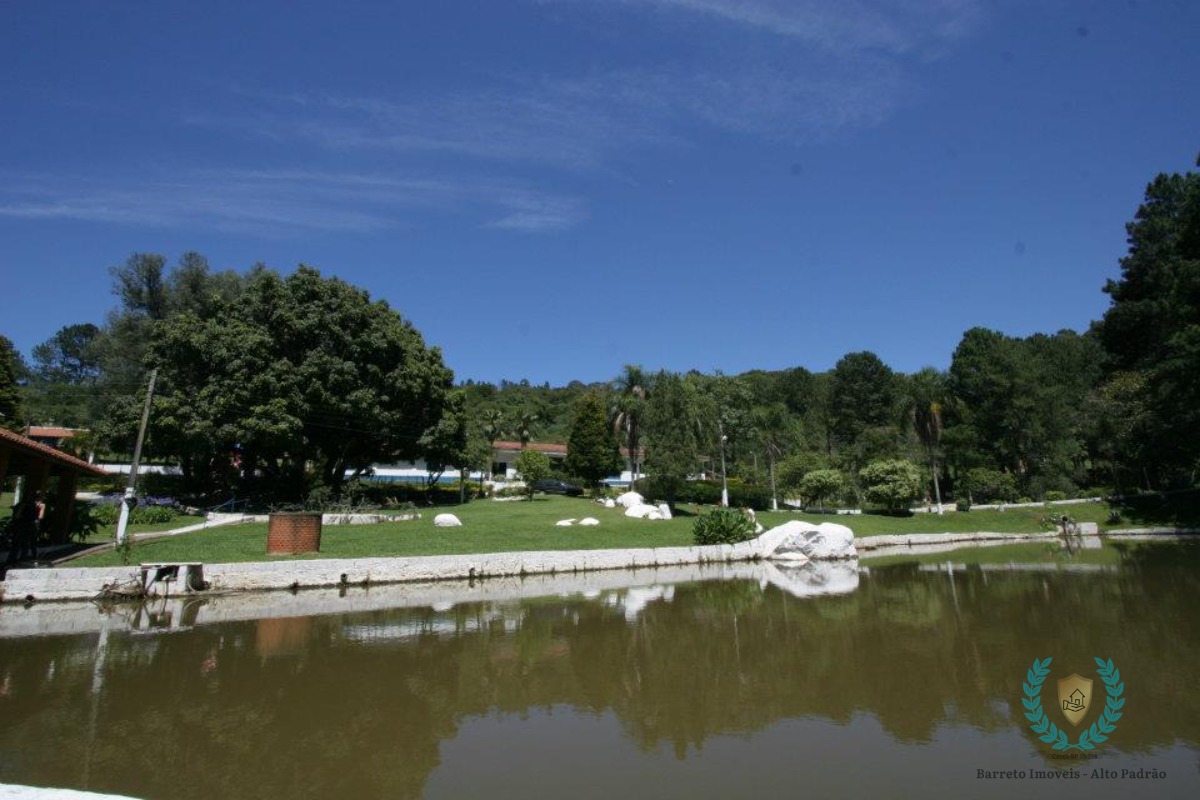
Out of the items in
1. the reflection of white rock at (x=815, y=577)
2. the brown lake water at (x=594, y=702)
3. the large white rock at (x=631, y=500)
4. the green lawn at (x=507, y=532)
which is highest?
the large white rock at (x=631, y=500)

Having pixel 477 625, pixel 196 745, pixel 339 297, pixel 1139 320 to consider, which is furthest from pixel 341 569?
pixel 1139 320

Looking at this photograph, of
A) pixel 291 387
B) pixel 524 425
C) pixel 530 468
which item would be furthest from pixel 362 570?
pixel 524 425

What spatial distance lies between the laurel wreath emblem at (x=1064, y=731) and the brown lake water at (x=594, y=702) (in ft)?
0.40

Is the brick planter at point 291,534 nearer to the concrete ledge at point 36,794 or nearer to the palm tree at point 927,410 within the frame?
the concrete ledge at point 36,794

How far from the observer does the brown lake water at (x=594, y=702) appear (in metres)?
6.11

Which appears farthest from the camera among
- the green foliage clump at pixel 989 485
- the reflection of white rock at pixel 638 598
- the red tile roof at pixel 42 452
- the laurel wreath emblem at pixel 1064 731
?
the green foliage clump at pixel 989 485

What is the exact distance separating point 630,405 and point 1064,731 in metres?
39.4

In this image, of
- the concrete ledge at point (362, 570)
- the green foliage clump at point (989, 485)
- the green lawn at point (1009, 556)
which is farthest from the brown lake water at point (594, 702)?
the green foliage clump at point (989, 485)

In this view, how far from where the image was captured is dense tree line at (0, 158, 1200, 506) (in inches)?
1329

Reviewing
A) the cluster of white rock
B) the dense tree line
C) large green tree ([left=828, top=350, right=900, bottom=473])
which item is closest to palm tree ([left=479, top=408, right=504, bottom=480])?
the dense tree line

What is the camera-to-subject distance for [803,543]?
91.2 feet

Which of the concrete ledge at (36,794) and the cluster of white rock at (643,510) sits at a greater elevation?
the cluster of white rock at (643,510)

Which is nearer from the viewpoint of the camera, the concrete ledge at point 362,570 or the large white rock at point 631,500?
the concrete ledge at point 362,570

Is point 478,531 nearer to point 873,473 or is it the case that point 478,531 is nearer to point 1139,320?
point 873,473
